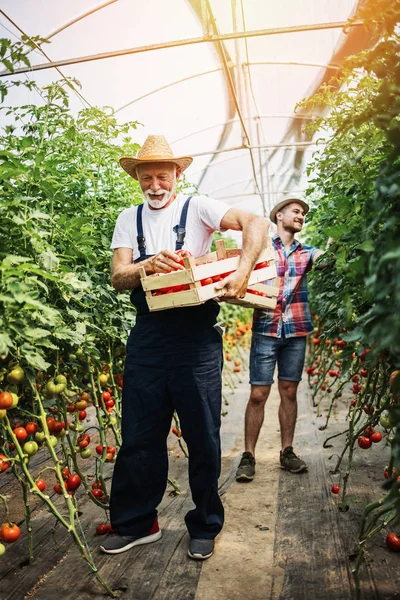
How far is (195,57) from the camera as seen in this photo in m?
6.12

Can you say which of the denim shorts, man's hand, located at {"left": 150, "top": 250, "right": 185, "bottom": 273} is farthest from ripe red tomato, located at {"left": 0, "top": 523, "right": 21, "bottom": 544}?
the denim shorts

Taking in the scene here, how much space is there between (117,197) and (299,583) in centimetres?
247

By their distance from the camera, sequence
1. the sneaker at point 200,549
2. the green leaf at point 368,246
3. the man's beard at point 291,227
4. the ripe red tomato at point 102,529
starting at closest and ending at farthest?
the green leaf at point 368,246 → the sneaker at point 200,549 → the ripe red tomato at point 102,529 → the man's beard at point 291,227

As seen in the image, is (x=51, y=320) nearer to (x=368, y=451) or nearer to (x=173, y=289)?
(x=173, y=289)

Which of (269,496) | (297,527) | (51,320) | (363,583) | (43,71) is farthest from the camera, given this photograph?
(43,71)

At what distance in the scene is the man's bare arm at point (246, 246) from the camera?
2.32 m

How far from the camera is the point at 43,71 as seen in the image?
5152mm

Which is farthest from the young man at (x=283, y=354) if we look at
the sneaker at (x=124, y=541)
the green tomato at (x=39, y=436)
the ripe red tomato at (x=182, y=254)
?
the green tomato at (x=39, y=436)

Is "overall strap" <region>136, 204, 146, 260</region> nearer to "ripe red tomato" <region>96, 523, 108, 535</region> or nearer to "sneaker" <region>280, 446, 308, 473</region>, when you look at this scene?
"ripe red tomato" <region>96, 523, 108, 535</region>

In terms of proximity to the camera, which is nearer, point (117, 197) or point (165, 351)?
point (165, 351)

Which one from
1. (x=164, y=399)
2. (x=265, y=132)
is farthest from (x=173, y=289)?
(x=265, y=132)

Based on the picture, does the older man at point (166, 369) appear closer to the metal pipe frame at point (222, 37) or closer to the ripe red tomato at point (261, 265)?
the ripe red tomato at point (261, 265)

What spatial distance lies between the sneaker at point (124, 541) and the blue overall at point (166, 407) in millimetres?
29

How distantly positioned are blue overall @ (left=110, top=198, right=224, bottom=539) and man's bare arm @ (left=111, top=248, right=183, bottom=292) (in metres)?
0.07
